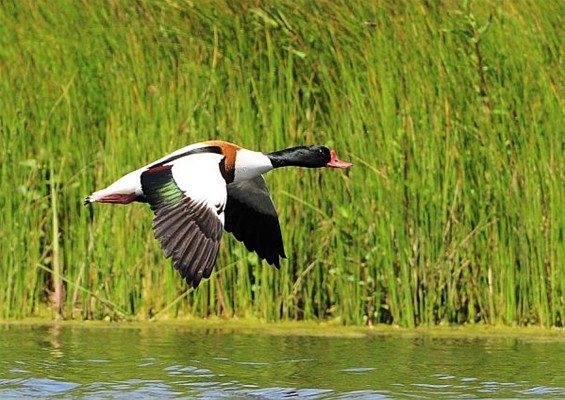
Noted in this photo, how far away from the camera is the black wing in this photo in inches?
259

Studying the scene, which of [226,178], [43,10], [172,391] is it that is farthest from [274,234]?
[43,10]

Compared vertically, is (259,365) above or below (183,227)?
below

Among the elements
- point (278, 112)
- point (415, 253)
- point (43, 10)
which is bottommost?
point (415, 253)

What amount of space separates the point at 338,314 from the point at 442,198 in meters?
0.94

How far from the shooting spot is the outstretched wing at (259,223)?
8.16 metres

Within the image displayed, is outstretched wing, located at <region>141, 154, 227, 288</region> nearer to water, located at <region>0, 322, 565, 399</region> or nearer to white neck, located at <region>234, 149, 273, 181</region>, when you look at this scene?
white neck, located at <region>234, 149, 273, 181</region>

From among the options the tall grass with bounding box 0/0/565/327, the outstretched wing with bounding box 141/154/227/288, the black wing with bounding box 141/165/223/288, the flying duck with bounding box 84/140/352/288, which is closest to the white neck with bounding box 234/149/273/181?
the flying duck with bounding box 84/140/352/288

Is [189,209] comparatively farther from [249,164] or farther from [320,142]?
[320,142]

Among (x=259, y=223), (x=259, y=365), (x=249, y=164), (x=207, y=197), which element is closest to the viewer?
(x=207, y=197)

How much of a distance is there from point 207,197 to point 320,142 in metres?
2.28

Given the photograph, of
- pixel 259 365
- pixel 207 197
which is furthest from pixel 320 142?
pixel 207 197

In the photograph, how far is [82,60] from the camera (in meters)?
9.44

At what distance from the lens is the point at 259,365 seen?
7449mm

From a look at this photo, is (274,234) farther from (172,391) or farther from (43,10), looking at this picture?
(43,10)
